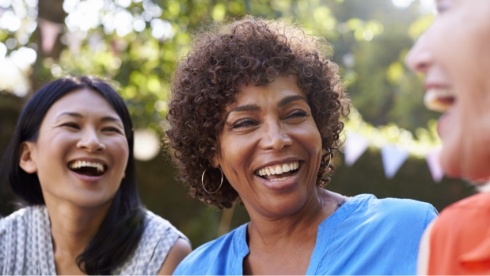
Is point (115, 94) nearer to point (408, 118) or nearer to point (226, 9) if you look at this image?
point (226, 9)

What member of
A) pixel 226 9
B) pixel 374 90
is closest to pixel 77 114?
pixel 226 9

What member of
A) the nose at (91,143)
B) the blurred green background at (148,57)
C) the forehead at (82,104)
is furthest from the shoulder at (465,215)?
the blurred green background at (148,57)

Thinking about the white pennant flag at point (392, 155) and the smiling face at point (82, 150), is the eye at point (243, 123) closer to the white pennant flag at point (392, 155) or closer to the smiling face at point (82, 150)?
the smiling face at point (82, 150)

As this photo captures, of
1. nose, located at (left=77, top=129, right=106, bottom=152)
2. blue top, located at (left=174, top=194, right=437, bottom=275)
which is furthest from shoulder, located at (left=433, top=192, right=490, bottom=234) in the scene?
nose, located at (left=77, top=129, right=106, bottom=152)

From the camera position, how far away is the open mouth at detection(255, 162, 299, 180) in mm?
2537

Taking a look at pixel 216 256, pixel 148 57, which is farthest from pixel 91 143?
pixel 148 57

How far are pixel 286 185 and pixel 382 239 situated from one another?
379mm

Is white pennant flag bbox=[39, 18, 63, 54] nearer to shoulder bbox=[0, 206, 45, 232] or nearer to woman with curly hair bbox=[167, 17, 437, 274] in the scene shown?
shoulder bbox=[0, 206, 45, 232]

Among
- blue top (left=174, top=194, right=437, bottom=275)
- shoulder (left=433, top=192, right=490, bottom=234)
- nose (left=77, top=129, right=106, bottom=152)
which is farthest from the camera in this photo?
nose (left=77, top=129, right=106, bottom=152)

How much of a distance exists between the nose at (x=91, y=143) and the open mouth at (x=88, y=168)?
0.07 metres

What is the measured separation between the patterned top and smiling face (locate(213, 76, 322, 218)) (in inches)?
42.5

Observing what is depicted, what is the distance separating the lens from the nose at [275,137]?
2.51 metres

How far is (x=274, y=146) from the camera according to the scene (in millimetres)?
2508

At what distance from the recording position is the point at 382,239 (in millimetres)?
2402
